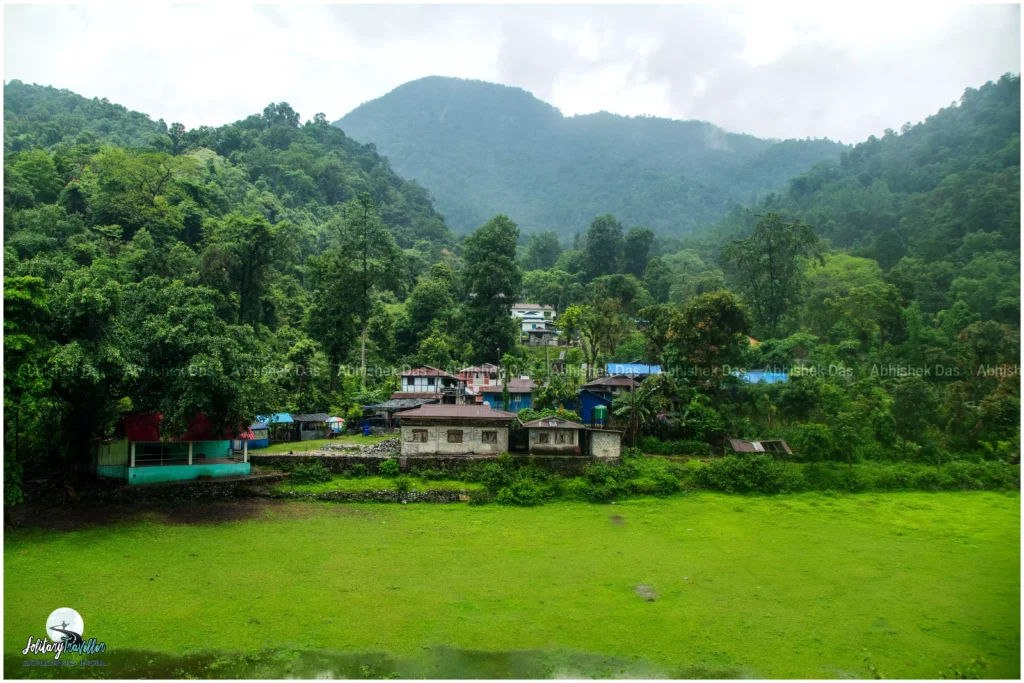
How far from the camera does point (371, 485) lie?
70.7ft

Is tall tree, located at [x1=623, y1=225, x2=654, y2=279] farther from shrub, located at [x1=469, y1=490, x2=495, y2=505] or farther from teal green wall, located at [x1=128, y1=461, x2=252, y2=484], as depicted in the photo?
teal green wall, located at [x1=128, y1=461, x2=252, y2=484]

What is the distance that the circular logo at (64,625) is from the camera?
11.3 meters

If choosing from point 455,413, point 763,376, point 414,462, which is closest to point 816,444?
point 763,376

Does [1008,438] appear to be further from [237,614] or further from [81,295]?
[81,295]

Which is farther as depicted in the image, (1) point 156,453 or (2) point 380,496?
(2) point 380,496

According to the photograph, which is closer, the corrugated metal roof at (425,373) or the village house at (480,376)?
the corrugated metal roof at (425,373)

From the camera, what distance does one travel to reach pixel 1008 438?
89.8ft

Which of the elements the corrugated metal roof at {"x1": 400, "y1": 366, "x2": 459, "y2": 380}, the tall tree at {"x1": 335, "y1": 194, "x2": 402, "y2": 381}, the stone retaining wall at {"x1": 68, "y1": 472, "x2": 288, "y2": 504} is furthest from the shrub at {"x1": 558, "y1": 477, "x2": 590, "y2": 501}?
the tall tree at {"x1": 335, "y1": 194, "x2": 402, "y2": 381}

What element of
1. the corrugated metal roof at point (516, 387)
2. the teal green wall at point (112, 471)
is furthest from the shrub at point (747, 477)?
the teal green wall at point (112, 471)

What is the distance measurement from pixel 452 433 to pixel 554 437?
379 cm

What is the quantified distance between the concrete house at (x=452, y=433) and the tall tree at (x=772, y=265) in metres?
31.2

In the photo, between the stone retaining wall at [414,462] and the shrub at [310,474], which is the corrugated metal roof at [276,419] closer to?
the stone retaining wall at [414,462]

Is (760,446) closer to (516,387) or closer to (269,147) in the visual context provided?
(516,387)

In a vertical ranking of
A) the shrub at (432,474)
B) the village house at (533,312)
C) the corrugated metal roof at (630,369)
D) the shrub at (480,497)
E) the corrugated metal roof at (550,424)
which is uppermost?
the village house at (533,312)
